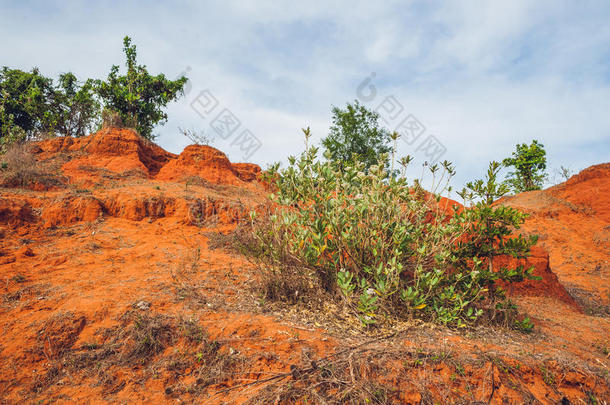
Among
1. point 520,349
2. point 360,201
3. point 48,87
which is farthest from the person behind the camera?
point 48,87

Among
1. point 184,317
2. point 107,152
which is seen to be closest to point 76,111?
point 107,152

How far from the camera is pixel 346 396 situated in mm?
2160

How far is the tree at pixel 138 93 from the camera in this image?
17.7 m

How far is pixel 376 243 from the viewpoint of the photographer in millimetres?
3295

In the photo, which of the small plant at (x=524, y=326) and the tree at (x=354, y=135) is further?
the tree at (x=354, y=135)

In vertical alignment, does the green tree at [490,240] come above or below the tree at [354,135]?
below

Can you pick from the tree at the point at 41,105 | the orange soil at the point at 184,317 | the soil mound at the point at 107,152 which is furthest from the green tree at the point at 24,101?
the orange soil at the point at 184,317

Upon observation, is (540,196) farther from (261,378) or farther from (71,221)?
(71,221)

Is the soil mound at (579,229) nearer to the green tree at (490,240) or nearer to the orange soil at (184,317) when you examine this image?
the orange soil at (184,317)

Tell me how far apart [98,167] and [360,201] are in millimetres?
10636

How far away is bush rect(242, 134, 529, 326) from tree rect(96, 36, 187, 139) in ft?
53.0

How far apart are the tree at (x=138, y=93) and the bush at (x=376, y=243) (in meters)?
16.2

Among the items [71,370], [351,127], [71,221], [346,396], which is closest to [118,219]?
[71,221]

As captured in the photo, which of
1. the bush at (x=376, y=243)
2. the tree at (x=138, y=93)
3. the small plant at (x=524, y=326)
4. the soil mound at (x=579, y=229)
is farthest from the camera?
the tree at (x=138, y=93)
